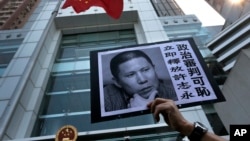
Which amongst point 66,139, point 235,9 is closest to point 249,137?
point 66,139

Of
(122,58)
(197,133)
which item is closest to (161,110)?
(197,133)

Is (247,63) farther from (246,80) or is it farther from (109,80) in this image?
(109,80)

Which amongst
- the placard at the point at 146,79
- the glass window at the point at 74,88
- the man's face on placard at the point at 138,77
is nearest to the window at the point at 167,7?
the glass window at the point at 74,88

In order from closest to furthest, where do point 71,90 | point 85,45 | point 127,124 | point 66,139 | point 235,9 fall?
1. point 66,139
2. point 127,124
3. point 71,90
4. point 85,45
5. point 235,9

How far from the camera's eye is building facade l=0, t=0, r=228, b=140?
742 cm

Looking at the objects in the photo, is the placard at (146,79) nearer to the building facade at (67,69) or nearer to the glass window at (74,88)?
the building facade at (67,69)

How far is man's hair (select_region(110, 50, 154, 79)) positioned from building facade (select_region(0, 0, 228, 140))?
8.19 feet

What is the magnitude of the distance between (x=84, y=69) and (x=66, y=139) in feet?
16.8

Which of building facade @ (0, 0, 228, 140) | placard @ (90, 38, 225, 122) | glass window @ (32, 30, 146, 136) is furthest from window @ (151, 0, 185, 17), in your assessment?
placard @ (90, 38, 225, 122)

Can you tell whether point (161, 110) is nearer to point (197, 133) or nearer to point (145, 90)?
point (197, 133)

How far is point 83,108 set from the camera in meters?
8.80

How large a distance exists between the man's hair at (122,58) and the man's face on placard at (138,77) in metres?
0.05

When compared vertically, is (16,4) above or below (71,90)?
below

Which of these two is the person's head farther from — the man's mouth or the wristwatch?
the wristwatch
